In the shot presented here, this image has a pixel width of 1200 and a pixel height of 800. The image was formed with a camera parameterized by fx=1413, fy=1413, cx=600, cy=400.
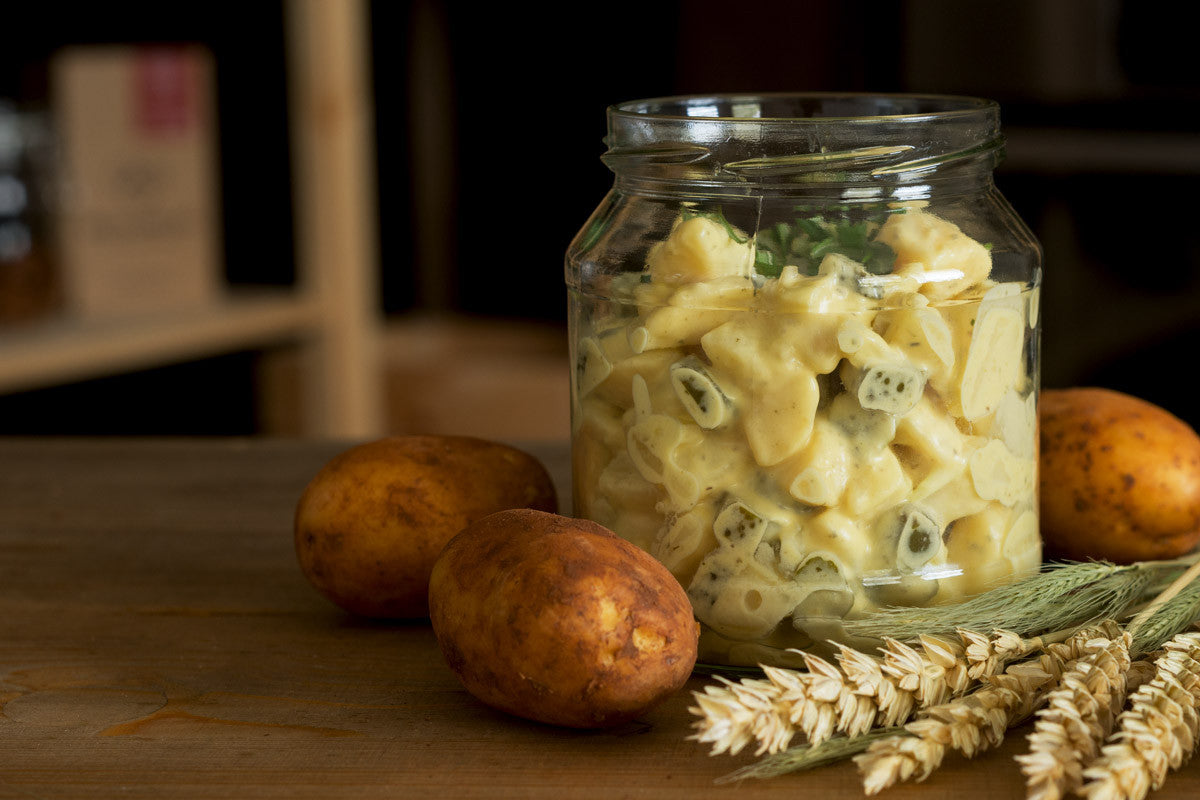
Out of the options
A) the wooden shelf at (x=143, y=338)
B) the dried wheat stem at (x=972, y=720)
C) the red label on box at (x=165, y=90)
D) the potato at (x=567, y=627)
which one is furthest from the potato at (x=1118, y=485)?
the red label on box at (x=165, y=90)

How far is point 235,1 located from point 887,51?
1012mm

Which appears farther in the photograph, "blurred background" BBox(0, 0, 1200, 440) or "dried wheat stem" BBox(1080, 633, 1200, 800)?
"blurred background" BBox(0, 0, 1200, 440)

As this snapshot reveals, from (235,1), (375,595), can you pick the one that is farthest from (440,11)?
(375,595)

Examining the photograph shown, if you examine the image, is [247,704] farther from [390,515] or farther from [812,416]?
[812,416]

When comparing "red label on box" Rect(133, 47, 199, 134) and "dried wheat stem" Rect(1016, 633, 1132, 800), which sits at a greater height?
"red label on box" Rect(133, 47, 199, 134)

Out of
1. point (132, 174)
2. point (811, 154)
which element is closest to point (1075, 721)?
point (811, 154)

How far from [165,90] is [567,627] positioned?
50.6 inches

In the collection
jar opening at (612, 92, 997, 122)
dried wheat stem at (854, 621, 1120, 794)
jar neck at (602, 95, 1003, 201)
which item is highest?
jar opening at (612, 92, 997, 122)

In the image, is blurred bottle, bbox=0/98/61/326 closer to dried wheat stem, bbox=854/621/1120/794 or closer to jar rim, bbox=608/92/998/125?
jar rim, bbox=608/92/998/125

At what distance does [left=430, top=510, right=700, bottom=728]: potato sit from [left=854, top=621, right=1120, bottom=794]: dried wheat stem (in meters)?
0.09

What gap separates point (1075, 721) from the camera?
0.49 metres

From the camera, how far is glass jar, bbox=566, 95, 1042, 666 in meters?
0.58

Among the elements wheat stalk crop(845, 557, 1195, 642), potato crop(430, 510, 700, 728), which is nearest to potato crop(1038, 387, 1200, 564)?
wheat stalk crop(845, 557, 1195, 642)

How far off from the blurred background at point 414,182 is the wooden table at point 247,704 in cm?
71
